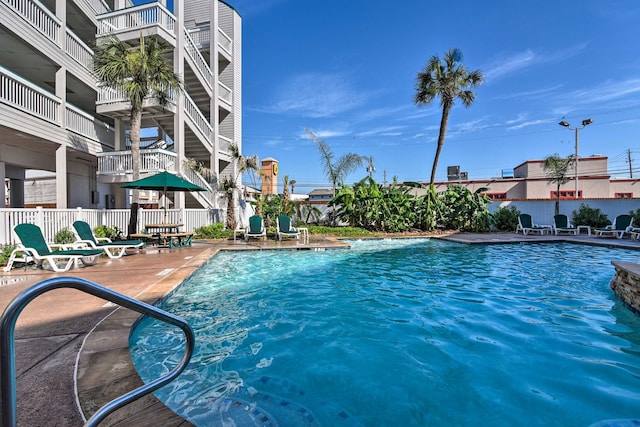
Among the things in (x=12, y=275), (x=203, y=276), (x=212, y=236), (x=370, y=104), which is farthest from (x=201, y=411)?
(x=370, y=104)

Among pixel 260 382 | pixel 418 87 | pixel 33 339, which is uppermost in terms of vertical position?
pixel 418 87

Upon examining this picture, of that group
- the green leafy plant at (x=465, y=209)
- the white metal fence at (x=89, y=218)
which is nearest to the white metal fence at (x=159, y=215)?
the white metal fence at (x=89, y=218)

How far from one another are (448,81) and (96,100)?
18.8 metres

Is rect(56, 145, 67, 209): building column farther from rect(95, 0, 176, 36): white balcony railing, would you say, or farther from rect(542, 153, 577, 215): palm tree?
rect(542, 153, 577, 215): palm tree

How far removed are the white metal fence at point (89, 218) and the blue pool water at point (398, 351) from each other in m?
6.22

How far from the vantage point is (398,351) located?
11.6 ft

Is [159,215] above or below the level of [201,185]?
below

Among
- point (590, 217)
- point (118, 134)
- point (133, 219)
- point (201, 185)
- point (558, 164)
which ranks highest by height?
point (118, 134)

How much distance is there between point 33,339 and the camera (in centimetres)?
301

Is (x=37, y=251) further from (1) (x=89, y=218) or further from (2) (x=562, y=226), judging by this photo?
(2) (x=562, y=226)

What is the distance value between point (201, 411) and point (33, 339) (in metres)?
2.02

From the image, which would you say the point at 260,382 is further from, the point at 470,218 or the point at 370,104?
the point at 370,104

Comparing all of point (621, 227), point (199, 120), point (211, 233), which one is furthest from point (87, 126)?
point (621, 227)

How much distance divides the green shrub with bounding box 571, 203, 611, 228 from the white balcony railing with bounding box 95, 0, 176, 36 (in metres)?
22.7
